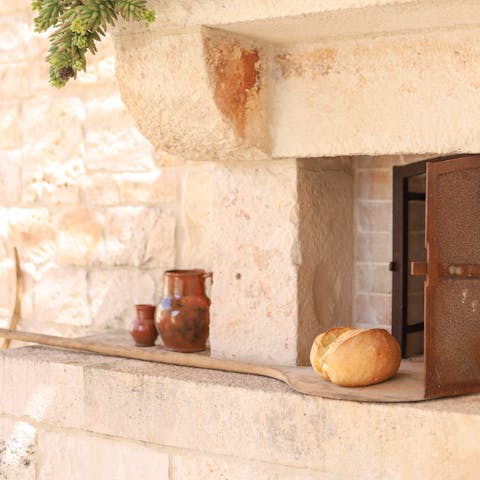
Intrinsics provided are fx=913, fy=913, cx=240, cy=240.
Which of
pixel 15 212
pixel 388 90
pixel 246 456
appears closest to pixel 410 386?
pixel 246 456

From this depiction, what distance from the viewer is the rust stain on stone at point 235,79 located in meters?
2.12

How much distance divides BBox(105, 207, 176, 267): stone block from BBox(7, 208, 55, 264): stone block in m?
0.25

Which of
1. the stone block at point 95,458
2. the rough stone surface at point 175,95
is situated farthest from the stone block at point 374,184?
the stone block at point 95,458

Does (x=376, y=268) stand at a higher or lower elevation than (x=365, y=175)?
lower

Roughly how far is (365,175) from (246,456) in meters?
0.86

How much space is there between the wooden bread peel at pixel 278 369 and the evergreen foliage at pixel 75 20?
71 cm

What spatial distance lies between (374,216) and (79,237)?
98 cm

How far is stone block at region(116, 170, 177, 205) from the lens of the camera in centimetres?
273

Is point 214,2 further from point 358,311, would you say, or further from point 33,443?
point 33,443

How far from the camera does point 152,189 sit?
277 cm

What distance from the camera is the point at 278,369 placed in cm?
220

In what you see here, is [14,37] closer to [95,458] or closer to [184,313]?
[184,313]

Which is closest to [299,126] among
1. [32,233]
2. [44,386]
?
[44,386]

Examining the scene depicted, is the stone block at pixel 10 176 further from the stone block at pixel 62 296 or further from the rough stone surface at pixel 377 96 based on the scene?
the rough stone surface at pixel 377 96
